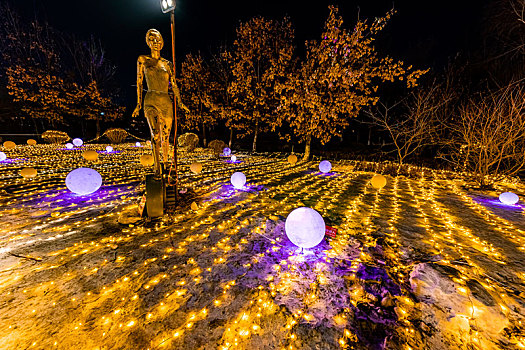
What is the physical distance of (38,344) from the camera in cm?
155

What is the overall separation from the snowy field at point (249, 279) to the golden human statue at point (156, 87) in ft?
5.63

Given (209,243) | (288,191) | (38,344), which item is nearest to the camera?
(38,344)

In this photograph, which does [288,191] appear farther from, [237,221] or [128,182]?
[128,182]

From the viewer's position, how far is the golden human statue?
3.86 meters

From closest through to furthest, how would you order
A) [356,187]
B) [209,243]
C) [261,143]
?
1. [209,243]
2. [356,187]
3. [261,143]

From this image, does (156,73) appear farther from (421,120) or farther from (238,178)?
(421,120)

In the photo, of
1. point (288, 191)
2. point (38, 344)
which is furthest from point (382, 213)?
point (38, 344)

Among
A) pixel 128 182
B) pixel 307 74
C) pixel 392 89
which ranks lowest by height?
pixel 128 182

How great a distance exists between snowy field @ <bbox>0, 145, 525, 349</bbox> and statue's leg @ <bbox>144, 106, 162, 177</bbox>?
1156 millimetres

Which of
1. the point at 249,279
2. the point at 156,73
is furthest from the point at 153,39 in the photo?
the point at 249,279

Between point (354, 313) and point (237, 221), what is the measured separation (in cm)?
240

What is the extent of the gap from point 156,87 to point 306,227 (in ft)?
13.3

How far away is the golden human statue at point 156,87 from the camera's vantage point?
3.86 meters

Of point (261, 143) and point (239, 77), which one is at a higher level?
point (239, 77)
